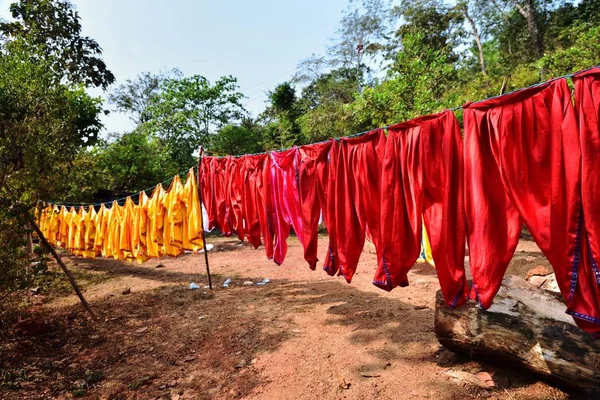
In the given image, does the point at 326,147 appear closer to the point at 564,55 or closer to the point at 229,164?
the point at 229,164

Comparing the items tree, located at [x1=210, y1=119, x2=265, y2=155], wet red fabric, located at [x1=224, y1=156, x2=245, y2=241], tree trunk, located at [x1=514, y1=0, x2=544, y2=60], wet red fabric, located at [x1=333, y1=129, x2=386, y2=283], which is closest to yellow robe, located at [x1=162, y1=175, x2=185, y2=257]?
wet red fabric, located at [x1=224, y1=156, x2=245, y2=241]

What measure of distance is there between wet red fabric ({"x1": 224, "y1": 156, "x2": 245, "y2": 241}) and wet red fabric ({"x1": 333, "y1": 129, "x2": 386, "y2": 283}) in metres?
1.79

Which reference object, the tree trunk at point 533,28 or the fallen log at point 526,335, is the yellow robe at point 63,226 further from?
the tree trunk at point 533,28

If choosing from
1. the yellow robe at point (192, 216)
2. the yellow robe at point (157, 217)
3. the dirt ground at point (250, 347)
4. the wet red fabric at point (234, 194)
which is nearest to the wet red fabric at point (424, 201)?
the dirt ground at point (250, 347)

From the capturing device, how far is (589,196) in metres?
1.65

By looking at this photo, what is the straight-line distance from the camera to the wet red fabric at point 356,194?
2873mm

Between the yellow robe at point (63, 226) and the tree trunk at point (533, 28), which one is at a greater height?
the tree trunk at point (533, 28)

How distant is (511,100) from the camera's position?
6.63 feet

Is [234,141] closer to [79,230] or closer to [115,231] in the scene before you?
[79,230]

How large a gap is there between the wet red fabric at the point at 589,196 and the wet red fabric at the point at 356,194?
131 cm

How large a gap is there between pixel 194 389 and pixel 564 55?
11307mm

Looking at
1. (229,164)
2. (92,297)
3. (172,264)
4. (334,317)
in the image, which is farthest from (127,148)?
(334,317)

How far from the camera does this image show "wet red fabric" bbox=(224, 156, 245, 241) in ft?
14.8

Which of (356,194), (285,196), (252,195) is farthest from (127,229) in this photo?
(356,194)
